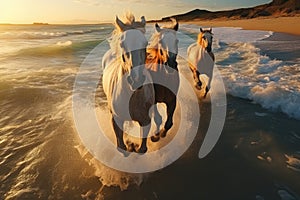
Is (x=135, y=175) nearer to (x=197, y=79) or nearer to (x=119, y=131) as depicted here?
(x=119, y=131)

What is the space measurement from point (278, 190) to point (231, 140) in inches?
52.4

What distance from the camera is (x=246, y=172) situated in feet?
12.0

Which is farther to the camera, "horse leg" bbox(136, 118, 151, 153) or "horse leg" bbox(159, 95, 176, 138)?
"horse leg" bbox(159, 95, 176, 138)

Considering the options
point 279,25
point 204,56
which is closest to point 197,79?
point 204,56

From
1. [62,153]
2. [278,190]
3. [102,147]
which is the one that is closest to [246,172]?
[278,190]

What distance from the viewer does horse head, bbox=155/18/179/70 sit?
3867 millimetres

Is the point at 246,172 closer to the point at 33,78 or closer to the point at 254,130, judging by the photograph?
the point at 254,130

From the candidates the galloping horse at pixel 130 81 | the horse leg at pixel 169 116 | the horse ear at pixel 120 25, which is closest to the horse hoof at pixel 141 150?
the galloping horse at pixel 130 81

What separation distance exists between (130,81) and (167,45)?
120 cm

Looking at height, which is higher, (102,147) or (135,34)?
(135,34)

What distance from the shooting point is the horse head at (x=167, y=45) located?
152 inches

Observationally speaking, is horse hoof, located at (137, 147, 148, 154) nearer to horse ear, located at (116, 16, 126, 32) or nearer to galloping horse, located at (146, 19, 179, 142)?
galloping horse, located at (146, 19, 179, 142)

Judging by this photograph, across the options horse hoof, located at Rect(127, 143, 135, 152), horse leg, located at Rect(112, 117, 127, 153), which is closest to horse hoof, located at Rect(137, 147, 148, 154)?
horse hoof, located at Rect(127, 143, 135, 152)

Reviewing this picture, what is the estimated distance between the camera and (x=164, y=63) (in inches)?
159
